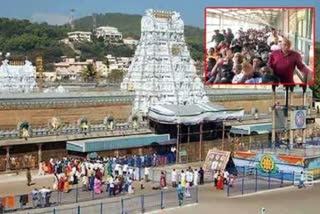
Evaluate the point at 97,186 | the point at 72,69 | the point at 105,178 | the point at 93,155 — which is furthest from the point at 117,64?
the point at 97,186

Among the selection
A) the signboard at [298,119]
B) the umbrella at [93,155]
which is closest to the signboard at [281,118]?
the signboard at [298,119]

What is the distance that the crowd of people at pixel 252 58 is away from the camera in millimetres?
38656

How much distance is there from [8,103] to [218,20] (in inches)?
571

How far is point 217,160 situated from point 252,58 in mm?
9325

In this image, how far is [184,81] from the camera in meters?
48.8

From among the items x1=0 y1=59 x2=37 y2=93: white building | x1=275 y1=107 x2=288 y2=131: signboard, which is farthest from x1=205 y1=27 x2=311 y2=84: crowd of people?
x1=0 y1=59 x2=37 y2=93: white building

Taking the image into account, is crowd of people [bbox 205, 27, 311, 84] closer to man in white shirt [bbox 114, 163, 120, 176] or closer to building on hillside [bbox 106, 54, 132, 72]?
man in white shirt [bbox 114, 163, 120, 176]

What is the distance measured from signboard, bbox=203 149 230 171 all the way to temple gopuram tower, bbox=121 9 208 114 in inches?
483

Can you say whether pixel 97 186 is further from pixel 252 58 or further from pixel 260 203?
pixel 252 58

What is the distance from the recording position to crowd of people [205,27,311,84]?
127 feet

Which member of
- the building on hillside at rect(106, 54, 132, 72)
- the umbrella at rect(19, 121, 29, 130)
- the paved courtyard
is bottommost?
the paved courtyard

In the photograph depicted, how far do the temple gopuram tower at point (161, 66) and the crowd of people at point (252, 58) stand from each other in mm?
4954

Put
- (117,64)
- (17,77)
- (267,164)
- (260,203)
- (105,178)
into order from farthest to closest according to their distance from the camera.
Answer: (117,64), (17,77), (267,164), (105,178), (260,203)

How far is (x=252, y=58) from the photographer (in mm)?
39719
